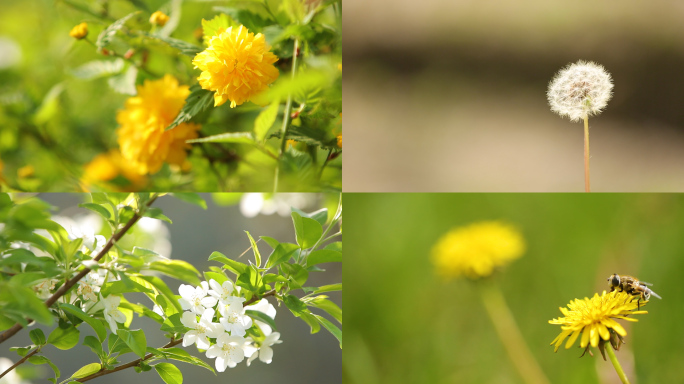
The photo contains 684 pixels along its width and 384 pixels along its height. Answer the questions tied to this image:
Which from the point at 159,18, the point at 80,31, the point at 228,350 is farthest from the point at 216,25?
the point at 228,350

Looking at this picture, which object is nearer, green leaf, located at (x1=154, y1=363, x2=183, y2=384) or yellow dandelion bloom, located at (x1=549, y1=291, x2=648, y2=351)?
yellow dandelion bloom, located at (x1=549, y1=291, x2=648, y2=351)

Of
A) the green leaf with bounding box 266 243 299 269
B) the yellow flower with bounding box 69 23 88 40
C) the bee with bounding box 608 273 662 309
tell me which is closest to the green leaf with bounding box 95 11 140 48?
the yellow flower with bounding box 69 23 88 40

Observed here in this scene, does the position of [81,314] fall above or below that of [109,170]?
below

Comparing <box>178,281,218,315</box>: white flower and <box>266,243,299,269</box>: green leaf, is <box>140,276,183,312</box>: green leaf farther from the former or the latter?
<box>266,243,299,269</box>: green leaf

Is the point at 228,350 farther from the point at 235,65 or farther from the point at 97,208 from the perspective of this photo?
the point at 235,65

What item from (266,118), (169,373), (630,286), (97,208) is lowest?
(169,373)

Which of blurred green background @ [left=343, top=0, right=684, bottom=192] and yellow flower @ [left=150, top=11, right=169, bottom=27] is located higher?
yellow flower @ [left=150, top=11, right=169, bottom=27]

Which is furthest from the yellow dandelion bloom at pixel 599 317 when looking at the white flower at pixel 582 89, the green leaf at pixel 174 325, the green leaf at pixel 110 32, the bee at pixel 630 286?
the green leaf at pixel 110 32
